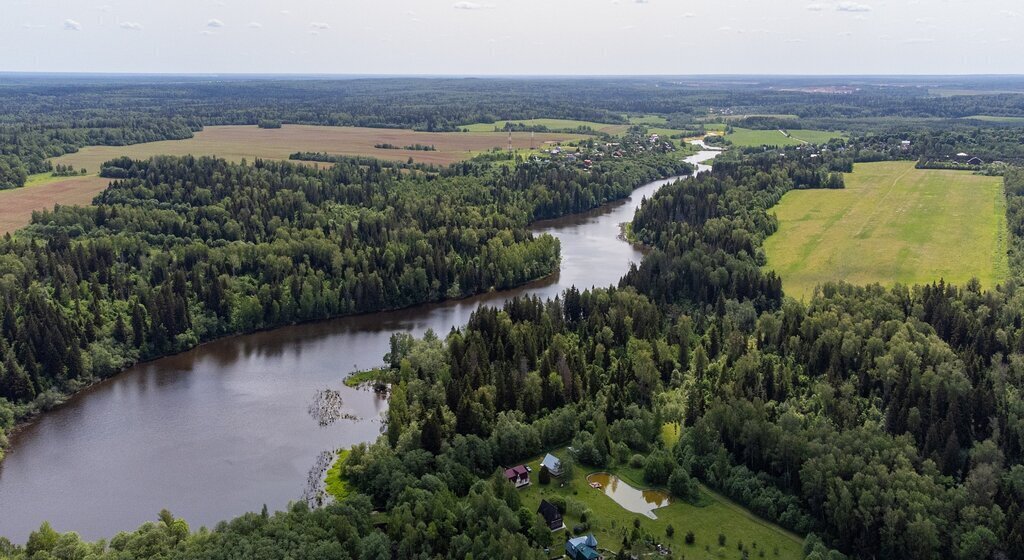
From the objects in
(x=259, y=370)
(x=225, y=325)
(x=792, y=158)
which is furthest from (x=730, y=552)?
(x=792, y=158)

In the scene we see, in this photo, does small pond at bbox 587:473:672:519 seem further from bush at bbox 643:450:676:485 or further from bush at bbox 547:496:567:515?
bush at bbox 547:496:567:515

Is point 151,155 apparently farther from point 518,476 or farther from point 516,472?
point 518,476

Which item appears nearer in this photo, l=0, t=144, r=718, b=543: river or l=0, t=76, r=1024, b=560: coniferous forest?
l=0, t=76, r=1024, b=560: coniferous forest

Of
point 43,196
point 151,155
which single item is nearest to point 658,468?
point 43,196

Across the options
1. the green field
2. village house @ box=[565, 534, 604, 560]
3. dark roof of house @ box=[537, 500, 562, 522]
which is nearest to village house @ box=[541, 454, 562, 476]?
dark roof of house @ box=[537, 500, 562, 522]

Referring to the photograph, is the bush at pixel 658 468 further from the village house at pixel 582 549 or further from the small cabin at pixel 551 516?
the village house at pixel 582 549

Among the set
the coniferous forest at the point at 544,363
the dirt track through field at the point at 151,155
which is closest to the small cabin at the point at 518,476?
the coniferous forest at the point at 544,363
